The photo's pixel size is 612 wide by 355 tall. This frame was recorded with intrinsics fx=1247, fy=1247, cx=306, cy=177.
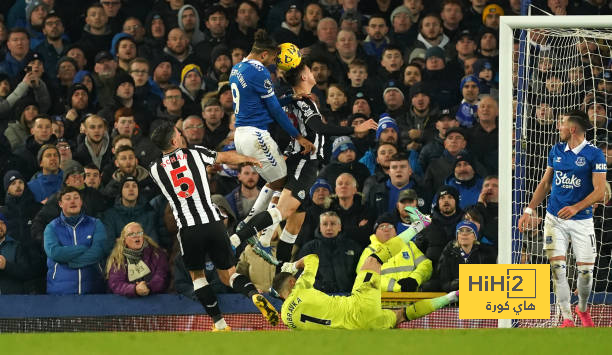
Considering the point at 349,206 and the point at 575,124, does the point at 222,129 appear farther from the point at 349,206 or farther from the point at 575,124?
the point at 575,124

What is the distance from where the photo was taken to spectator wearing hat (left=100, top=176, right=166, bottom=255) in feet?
44.0

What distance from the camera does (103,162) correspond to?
1469cm

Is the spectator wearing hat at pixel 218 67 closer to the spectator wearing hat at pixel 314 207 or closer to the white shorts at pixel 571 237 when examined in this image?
the spectator wearing hat at pixel 314 207

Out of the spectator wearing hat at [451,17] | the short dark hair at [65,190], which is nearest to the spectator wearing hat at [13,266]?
the short dark hair at [65,190]

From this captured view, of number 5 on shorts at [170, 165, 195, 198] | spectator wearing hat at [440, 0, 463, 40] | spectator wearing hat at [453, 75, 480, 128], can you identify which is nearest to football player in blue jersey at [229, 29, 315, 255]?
number 5 on shorts at [170, 165, 195, 198]

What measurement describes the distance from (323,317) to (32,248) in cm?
398

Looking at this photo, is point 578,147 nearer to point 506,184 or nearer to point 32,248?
point 506,184

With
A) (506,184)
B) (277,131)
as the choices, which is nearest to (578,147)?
(506,184)

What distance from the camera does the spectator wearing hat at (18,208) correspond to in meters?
13.7

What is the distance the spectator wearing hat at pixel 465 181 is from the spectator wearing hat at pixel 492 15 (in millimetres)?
2901

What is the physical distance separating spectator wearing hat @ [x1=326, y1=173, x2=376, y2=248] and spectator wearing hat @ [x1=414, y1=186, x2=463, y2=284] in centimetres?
63

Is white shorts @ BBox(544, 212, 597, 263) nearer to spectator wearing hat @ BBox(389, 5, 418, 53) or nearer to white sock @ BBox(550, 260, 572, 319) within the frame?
white sock @ BBox(550, 260, 572, 319)

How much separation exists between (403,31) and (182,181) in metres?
6.21

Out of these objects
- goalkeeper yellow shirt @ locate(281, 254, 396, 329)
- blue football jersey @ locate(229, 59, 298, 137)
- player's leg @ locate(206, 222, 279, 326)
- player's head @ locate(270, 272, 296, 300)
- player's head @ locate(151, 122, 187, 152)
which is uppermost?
blue football jersey @ locate(229, 59, 298, 137)
